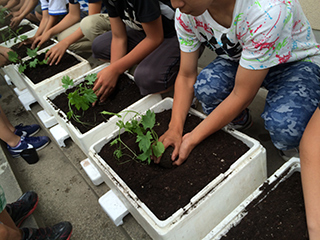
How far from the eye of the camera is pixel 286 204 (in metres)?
0.91

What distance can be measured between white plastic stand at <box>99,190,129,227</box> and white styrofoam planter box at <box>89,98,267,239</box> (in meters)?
0.23

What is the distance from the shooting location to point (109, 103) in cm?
170

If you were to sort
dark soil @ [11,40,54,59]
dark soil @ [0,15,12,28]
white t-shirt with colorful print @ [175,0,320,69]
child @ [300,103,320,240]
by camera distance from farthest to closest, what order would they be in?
dark soil @ [0,15,12,28] → dark soil @ [11,40,54,59] → white t-shirt with colorful print @ [175,0,320,69] → child @ [300,103,320,240]

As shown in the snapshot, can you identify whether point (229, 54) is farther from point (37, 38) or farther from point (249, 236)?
point (37, 38)

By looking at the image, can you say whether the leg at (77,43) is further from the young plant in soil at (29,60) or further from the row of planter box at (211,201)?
the row of planter box at (211,201)

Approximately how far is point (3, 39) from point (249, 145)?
258 cm

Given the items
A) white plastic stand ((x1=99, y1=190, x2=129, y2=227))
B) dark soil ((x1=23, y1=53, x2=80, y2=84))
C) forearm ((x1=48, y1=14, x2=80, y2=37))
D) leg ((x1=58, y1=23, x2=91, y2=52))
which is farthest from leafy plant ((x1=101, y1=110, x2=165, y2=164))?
forearm ((x1=48, y1=14, x2=80, y2=37))

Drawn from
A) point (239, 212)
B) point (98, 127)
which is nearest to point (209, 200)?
point (239, 212)

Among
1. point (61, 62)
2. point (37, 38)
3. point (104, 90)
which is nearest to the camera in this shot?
point (104, 90)

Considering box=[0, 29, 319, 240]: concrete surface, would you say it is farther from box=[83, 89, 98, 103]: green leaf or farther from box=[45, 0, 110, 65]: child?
box=[45, 0, 110, 65]: child

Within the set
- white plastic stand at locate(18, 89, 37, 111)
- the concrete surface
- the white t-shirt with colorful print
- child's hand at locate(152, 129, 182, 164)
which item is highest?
the white t-shirt with colorful print

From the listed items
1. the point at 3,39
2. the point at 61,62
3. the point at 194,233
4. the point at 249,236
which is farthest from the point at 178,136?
the point at 3,39

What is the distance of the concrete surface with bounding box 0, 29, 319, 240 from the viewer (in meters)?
1.37

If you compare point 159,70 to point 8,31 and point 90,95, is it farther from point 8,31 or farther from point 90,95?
point 8,31
